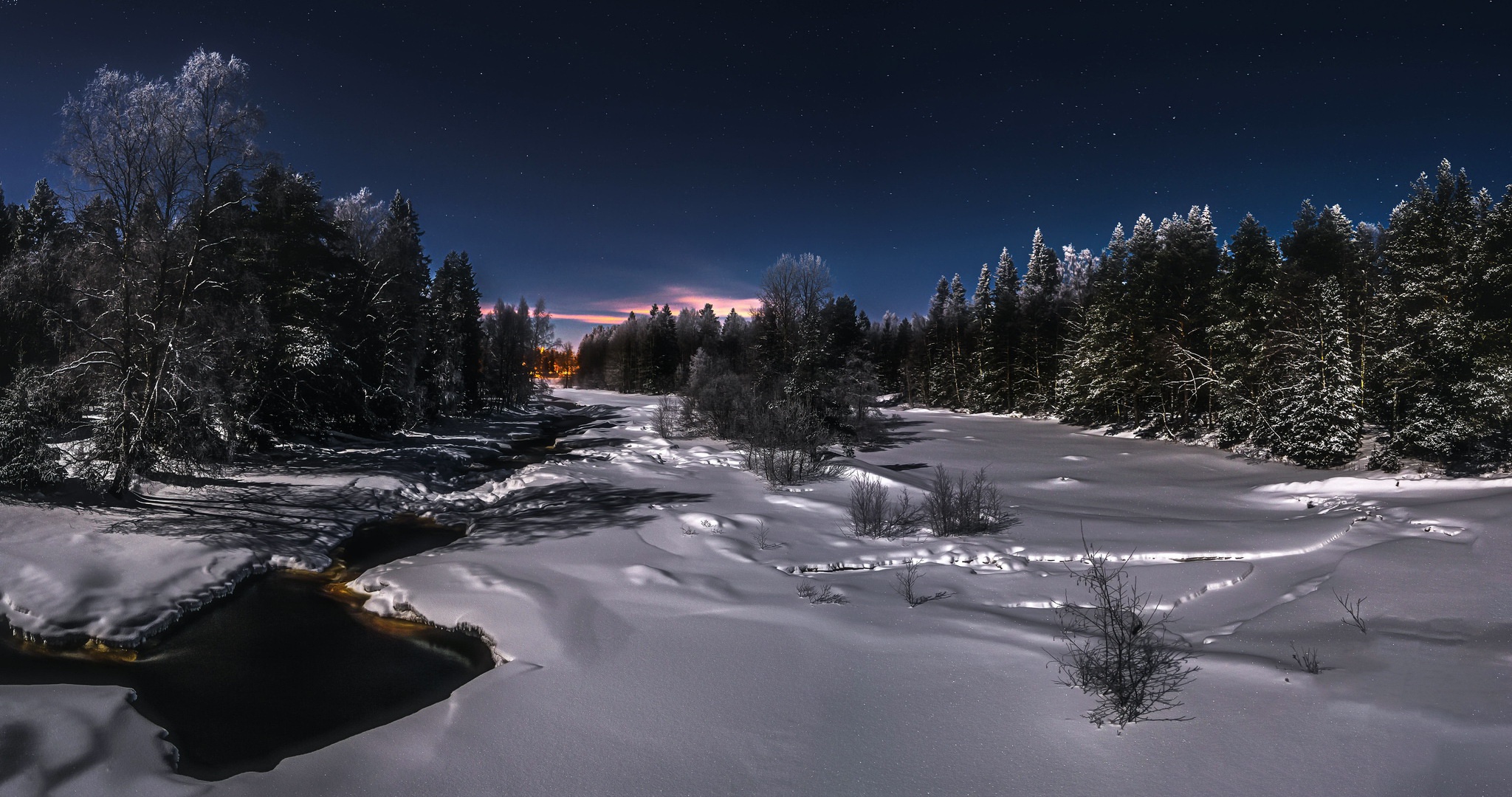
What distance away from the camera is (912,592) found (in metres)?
8.48

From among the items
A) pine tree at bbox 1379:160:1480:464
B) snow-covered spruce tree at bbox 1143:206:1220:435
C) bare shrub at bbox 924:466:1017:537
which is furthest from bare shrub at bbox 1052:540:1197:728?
snow-covered spruce tree at bbox 1143:206:1220:435

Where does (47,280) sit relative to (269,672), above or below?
above

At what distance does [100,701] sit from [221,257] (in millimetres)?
13998

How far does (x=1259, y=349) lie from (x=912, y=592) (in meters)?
27.3

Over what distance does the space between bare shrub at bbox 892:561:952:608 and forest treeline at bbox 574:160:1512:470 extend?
32.3 feet

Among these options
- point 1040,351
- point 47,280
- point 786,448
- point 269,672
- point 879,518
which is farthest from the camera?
point 1040,351

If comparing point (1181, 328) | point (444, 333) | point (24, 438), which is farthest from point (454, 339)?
point (1181, 328)

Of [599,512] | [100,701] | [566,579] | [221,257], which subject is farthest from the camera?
[221,257]

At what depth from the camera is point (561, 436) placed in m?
35.6

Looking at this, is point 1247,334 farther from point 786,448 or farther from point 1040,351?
point 786,448

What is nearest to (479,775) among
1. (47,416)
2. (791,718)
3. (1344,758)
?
(791,718)

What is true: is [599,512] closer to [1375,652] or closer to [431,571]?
[431,571]

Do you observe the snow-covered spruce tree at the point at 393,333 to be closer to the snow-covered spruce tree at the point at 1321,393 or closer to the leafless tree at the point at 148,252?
the leafless tree at the point at 148,252

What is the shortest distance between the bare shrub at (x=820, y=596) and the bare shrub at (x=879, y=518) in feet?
12.0
